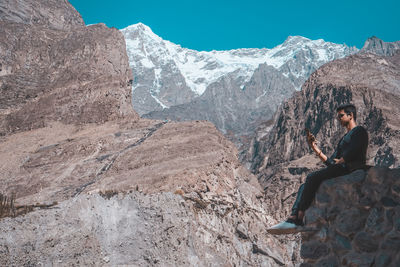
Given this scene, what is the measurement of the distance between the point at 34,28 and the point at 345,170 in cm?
6885

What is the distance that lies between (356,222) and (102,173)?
35.3 m

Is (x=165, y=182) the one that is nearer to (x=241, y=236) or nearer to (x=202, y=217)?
(x=202, y=217)

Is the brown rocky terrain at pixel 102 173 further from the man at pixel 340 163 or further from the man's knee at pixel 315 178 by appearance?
the man's knee at pixel 315 178

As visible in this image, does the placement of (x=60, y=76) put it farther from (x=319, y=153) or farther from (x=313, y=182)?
(x=313, y=182)

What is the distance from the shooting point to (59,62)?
6159 centimetres

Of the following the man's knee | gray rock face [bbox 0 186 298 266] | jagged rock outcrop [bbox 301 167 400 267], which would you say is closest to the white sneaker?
jagged rock outcrop [bbox 301 167 400 267]

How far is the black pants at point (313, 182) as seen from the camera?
5.45 meters

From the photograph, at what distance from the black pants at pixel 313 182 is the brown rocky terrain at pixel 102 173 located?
18177mm

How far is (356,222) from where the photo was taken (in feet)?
16.9

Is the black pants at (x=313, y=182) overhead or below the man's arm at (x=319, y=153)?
below

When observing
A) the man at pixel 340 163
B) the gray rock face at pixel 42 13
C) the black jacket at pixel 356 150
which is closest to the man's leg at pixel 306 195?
the man at pixel 340 163

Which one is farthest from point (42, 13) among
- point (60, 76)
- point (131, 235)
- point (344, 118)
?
point (344, 118)

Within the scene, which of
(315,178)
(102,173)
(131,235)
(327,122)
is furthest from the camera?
(327,122)

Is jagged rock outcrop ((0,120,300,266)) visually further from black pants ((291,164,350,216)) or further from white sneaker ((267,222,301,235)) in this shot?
black pants ((291,164,350,216))
